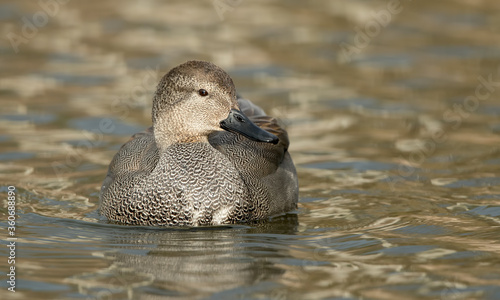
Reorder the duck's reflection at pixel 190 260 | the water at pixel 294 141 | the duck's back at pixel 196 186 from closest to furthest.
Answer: the duck's reflection at pixel 190 260 → the water at pixel 294 141 → the duck's back at pixel 196 186

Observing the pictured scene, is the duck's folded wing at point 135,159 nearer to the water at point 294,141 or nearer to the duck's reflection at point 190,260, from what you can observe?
the water at point 294,141

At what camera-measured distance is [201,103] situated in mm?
9016

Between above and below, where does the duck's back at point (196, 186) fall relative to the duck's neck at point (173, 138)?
below

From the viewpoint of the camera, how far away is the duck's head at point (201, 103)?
9.01m

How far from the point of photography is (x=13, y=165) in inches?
444


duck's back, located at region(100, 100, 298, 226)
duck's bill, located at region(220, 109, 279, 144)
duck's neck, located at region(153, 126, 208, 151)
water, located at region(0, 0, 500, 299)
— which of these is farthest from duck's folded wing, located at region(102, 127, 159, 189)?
duck's bill, located at region(220, 109, 279, 144)

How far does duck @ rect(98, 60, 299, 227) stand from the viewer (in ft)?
29.4

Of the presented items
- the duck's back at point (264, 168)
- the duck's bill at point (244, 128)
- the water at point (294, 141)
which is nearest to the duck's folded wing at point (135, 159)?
the water at point (294, 141)

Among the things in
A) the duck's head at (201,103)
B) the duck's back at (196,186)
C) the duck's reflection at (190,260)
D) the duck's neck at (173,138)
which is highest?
the duck's head at (201,103)

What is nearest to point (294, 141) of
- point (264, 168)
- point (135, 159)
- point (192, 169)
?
point (264, 168)

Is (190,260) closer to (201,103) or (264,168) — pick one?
(201,103)

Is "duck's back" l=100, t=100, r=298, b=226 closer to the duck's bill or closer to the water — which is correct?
the water

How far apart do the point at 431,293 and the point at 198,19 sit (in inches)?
487

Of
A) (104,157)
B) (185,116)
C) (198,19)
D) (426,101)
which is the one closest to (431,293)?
(185,116)
